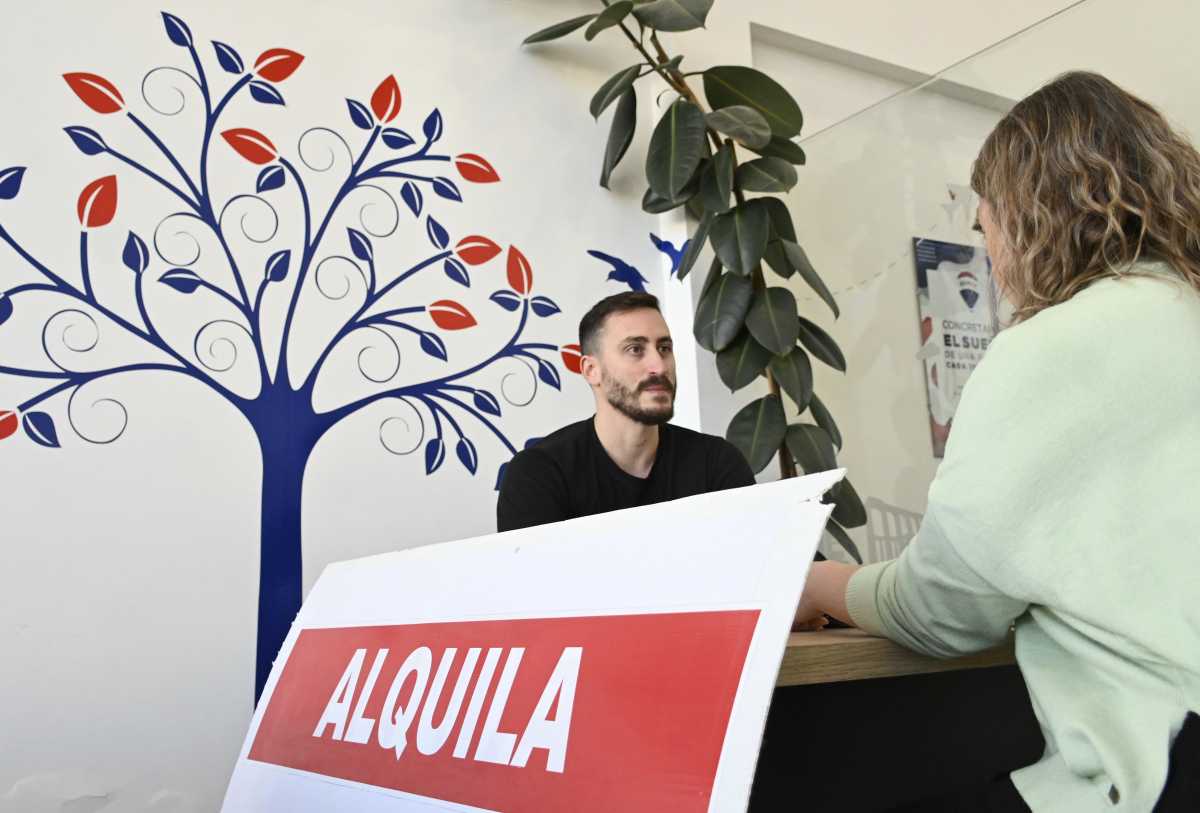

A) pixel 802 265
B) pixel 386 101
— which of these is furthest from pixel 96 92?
pixel 802 265

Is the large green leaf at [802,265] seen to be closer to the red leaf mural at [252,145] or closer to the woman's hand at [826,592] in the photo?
the red leaf mural at [252,145]

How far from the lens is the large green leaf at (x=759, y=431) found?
288 cm

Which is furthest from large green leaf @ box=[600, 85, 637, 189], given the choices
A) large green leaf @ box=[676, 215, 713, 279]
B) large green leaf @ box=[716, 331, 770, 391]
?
large green leaf @ box=[716, 331, 770, 391]

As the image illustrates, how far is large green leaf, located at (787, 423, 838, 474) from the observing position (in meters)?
2.89

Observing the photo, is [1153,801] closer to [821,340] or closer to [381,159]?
[821,340]

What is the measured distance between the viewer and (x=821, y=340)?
9.94ft

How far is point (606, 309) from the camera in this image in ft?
9.04

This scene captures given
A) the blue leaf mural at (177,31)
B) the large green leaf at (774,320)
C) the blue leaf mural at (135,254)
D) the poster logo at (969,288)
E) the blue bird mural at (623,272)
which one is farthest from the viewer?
the blue bird mural at (623,272)

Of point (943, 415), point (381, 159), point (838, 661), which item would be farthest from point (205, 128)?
point (838, 661)

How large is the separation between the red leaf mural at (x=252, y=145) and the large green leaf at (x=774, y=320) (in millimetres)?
1390

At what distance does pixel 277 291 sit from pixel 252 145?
396mm

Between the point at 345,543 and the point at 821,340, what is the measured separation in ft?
4.88

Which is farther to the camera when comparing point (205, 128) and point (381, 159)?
point (381, 159)

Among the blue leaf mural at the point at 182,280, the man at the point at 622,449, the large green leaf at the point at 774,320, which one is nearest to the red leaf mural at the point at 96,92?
the blue leaf mural at the point at 182,280
